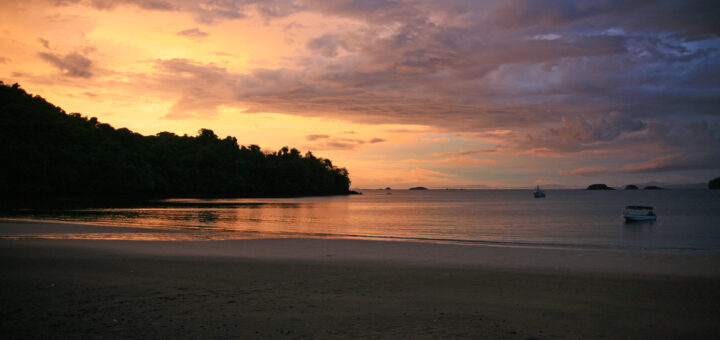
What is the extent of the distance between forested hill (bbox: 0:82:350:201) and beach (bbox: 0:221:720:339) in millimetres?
76084

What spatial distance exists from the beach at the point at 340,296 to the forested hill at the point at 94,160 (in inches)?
2995

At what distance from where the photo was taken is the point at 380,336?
8.12 m

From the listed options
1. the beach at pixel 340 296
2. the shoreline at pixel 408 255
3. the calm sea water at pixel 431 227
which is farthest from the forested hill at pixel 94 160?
the beach at pixel 340 296

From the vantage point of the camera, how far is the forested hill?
80.8m

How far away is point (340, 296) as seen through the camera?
11258 mm

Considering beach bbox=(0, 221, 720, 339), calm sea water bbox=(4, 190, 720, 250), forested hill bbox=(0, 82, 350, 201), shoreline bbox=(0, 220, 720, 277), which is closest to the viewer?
beach bbox=(0, 221, 720, 339)

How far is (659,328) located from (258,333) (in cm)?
770

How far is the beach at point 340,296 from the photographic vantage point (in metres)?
8.52

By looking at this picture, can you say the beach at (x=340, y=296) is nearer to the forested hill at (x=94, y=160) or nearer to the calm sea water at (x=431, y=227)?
the calm sea water at (x=431, y=227)

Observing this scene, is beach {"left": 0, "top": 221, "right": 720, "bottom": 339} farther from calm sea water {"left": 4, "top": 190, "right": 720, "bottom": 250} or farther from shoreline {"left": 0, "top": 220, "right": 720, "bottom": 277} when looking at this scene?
calm sea water {"left": 4, "top": 190, "right": 720, "bottom": 250}

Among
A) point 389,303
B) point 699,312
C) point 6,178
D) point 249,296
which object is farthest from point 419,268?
point 6,178

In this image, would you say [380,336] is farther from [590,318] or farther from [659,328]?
[659,328]

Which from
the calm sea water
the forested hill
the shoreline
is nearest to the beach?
the shoreline

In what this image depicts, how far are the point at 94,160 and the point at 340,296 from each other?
105143 mm
